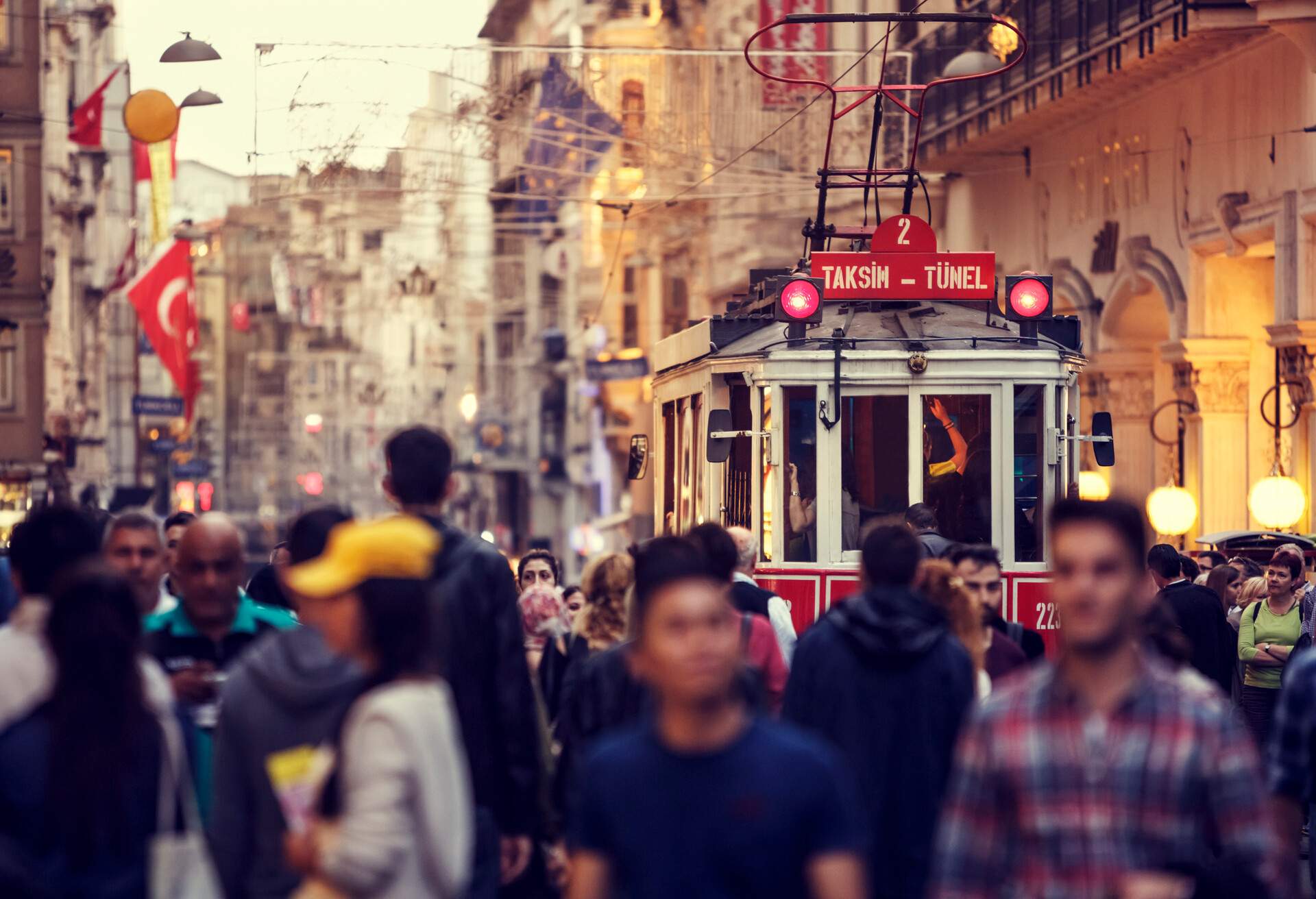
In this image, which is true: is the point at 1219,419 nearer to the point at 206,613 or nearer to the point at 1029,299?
the point at 1029,299

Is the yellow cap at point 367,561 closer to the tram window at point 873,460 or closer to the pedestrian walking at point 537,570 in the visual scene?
the pedestrian walking at point 537,570

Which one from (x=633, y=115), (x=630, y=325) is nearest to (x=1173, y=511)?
(x=633, y=115)

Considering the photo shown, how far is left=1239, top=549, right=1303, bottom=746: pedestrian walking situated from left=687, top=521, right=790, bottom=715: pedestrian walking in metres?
5.01

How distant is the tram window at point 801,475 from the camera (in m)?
13.8

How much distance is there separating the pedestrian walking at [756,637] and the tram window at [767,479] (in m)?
5.60

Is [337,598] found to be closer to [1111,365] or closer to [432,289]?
[1111,365]

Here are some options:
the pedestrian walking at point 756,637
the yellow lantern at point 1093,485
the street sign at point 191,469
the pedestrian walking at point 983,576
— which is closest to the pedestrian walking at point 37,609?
the pedestrian walking at point 756,637

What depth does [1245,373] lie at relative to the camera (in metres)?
23.4

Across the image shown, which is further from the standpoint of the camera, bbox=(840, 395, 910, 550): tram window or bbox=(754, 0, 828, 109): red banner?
bbox=(754, 0, 828, 109): red banner

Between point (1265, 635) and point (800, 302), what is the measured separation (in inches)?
128

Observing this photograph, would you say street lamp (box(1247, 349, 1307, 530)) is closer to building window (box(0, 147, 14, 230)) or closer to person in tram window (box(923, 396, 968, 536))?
person in tram window (box(923, 396, 968, 536))

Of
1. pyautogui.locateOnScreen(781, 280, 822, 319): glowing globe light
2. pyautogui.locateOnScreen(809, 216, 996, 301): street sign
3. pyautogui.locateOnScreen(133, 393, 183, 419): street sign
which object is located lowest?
Answer: pyautogui.locateOnScreen(781, 280, 822, 319): glowing globe light

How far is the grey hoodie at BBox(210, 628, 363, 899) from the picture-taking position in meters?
5.07

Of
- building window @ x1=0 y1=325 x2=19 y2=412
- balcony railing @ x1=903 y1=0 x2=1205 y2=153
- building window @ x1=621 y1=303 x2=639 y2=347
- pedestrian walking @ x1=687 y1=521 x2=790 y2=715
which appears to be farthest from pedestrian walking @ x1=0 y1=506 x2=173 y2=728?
building window @ x1=621 y1=303 x2=639 y2=347
